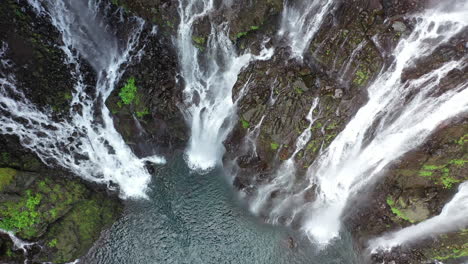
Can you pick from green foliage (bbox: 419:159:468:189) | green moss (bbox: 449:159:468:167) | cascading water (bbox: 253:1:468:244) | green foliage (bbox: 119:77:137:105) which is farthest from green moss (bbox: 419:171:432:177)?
green foliage (bbox: 119:77:137:105)

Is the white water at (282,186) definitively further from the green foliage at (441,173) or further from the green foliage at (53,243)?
the green foliage at (53,243)

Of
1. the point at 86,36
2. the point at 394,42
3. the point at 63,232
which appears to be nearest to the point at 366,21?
the point at 394,42

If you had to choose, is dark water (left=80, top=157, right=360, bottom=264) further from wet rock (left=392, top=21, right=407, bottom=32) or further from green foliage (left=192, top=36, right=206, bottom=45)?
wet rock (left=392, top=21, right=407, bottom=32)

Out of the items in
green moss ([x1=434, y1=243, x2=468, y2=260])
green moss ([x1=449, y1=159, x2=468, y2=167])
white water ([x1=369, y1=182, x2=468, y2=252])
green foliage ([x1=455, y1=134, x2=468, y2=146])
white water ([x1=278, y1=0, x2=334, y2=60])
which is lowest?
green moss ([x1=434, y1=243, x2=468, y2=260])

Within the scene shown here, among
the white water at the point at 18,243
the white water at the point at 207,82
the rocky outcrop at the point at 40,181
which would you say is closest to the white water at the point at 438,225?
the white water at the point at 207,82

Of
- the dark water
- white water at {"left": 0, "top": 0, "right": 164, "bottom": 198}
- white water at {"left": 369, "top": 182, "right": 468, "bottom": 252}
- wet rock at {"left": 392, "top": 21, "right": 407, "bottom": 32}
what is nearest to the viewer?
wet rock at {"left": 392, "top": 21, "right": 407, "bottom": 32}

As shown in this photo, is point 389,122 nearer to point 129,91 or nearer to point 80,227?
point 129,91
